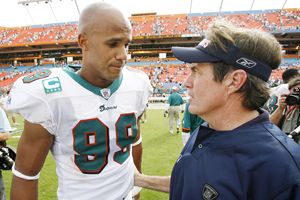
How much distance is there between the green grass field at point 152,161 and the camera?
449cm

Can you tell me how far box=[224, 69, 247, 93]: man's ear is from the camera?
120 centimetres

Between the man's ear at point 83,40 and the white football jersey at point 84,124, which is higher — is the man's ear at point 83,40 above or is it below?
above

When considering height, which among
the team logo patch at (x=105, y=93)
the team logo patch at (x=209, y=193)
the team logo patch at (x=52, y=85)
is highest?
the team logo patch at (x=52, y=85)

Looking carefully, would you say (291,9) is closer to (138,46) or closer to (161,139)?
(138,46)

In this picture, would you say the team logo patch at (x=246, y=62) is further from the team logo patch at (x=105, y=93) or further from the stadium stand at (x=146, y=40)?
the stadium stand at (x=146, y=40)

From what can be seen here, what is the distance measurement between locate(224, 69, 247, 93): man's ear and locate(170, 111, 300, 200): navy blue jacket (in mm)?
184

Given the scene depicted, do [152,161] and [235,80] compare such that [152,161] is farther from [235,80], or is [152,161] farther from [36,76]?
[235,80]

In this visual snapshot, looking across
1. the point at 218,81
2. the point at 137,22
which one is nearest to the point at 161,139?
the point at 218,81

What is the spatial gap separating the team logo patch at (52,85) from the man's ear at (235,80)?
101 cm

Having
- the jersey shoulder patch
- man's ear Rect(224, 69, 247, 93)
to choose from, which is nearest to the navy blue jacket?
man's ear Rect(224, 69, 247, 93)

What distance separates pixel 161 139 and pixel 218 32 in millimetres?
7624

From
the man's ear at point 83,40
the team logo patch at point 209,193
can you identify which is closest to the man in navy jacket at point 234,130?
the team logo patch at point 209,193

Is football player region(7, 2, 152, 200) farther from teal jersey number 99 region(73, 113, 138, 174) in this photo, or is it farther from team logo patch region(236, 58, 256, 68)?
team logo patch region(236, 58, 256, 68)

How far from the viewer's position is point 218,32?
1.23m
